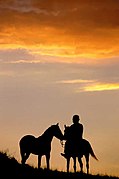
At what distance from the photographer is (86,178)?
2242 centimetres

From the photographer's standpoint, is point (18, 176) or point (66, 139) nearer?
point (18, 176)

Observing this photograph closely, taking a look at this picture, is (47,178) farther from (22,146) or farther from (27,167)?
(22,146)

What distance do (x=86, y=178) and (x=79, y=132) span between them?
5297 mm

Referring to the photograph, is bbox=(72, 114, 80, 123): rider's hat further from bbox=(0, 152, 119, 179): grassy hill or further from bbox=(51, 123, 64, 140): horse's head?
bbox=(0, 152, 119, 179): grassy hill

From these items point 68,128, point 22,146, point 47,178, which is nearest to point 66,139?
point 68,128

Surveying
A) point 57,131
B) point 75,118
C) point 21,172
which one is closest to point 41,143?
point 57,131

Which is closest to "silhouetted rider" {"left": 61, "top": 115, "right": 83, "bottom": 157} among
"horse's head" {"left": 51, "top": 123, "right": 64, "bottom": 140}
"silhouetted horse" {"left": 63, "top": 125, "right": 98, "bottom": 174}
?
"silhouetted horse" {"left": 63, "top": 125, "right": 98, "bottom": 174}

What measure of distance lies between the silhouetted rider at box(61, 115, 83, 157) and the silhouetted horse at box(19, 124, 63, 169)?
23.6 inches

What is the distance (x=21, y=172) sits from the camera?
71.0ft

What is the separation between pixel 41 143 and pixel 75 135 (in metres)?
2.04

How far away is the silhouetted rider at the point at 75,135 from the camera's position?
2730 centimetres

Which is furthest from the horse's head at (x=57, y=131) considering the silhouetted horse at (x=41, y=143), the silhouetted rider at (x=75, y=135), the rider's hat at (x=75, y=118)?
the rider's hat at (x=75, y=118)

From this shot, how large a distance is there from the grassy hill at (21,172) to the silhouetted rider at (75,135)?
3.82 m

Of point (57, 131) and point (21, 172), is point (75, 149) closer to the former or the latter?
point (57, 131)
